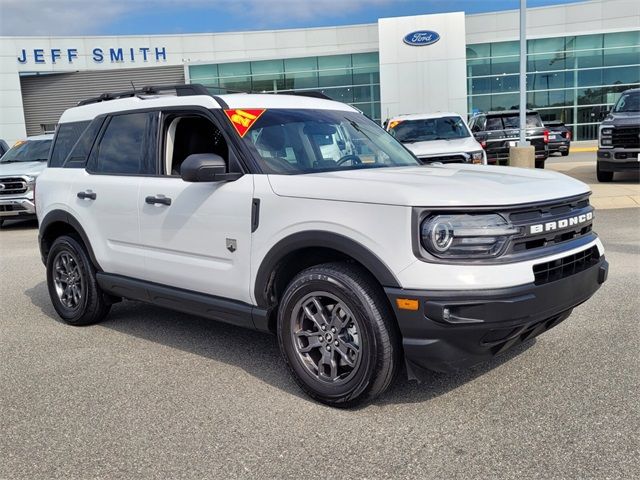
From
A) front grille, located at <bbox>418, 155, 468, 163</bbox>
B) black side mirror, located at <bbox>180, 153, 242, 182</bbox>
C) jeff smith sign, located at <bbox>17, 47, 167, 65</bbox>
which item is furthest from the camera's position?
jeff smith sign, located at <bbox>17, 47, 167, 65</bbox>

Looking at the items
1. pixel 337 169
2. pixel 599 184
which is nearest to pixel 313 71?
pixel 599 184

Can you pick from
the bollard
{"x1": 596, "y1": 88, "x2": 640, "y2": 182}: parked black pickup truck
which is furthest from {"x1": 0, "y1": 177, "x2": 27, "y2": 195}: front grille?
{"x1": 596, "y1": 88, "x2": 640, "y2": 182}: parked black pickup truck

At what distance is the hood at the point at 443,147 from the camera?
1068cm

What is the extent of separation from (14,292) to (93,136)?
9.50 ft

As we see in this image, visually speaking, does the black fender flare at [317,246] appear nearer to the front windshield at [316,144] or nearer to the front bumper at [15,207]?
the front windshield at [316,144]

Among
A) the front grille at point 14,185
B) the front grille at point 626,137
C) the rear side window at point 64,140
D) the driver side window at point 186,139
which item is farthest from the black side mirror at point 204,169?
the front grille at point 626,137

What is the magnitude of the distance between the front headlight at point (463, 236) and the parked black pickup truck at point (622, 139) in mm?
12506

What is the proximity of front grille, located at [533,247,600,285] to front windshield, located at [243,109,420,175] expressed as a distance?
150 cm

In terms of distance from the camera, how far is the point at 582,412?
3494mm

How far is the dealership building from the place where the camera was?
33.8m

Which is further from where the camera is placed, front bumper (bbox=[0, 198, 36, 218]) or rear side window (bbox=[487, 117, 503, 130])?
rear side window (bbox=[487, 117, 503, 130])

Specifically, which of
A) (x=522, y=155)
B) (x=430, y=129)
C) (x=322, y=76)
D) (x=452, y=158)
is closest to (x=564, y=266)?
(x=452, y=158)

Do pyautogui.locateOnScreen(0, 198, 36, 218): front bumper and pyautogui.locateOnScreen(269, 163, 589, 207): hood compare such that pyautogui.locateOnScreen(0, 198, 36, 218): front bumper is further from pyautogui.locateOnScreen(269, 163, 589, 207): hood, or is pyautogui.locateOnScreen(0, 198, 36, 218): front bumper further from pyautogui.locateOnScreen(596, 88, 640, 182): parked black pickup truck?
pyautogui.locateOnScreen(596, 88, 640, 182): parked black pickup truck

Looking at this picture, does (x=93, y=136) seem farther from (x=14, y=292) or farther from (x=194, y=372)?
(x=14, y=292)
